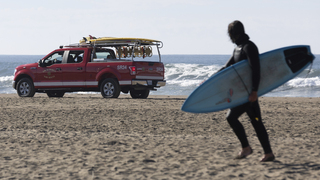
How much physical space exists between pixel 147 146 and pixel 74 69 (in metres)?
9.08

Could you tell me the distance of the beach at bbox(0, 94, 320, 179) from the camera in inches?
188

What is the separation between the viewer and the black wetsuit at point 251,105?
16.3 feet

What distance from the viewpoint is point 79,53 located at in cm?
1490

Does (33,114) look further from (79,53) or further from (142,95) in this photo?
(142,95)

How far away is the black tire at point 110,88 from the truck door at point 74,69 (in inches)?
30.2

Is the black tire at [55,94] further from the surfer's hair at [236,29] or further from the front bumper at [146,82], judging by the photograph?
the surfer's hair at [236,29]

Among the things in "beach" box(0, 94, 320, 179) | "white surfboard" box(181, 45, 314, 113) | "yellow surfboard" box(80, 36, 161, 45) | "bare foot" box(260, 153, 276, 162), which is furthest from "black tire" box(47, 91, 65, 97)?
"bare foot" box(260, 153, 276, 162)

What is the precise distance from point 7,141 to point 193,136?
2924 mm

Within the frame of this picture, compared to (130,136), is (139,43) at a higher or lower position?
higher

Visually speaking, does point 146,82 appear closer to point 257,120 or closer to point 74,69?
point 74,69

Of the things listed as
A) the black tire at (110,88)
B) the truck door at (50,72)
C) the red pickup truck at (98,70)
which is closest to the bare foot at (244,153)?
the red pickup truck at (98,70)

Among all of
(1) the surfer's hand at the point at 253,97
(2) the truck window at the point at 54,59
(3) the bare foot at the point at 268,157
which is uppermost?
(2) the truck window at the point at 54,59

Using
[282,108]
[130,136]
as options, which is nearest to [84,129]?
[130,136]

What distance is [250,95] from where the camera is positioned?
4973 mm
